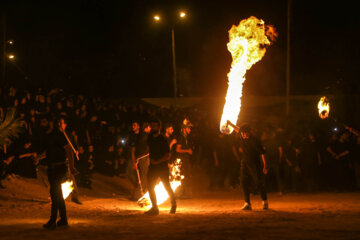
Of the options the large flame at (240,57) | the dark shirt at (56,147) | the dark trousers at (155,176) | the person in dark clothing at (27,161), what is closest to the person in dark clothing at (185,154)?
the large flame at (240,57)

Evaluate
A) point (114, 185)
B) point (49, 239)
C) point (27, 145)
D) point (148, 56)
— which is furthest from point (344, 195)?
point (148, 56)

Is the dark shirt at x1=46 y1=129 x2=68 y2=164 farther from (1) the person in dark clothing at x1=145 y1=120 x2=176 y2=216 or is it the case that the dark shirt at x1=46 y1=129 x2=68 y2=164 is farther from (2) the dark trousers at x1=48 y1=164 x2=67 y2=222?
(1) the person in dark clothing at x1=145 y1=120 x2=176 y2=216

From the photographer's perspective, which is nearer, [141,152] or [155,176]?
[155,176]

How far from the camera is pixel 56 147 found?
912cm

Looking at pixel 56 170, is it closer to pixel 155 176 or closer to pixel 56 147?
pixel 56 147

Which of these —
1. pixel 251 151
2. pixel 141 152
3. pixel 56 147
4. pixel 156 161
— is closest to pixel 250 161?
pixel 251 151

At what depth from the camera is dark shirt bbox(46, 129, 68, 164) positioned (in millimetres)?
9062

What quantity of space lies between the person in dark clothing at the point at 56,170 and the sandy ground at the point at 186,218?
0.83ft

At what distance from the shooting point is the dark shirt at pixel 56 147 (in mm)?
9062

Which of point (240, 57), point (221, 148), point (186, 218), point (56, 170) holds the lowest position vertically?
point (186, 218)

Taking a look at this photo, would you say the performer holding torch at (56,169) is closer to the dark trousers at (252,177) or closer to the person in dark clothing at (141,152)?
the person in dark clothing at (141,152)

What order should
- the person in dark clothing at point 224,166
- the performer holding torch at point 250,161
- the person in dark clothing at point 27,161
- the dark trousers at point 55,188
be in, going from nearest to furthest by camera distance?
1. the dark trousers at point 55,188
2. the performer holding torch at point 250,161
3. the person in dark clothing at point 27,161
4. the person in dark clothing at point 224,166

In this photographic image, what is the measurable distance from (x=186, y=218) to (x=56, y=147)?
9.01 feet

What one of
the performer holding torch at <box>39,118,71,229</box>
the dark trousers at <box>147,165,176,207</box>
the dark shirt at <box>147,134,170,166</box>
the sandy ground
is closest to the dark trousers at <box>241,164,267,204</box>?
the sandy ground
